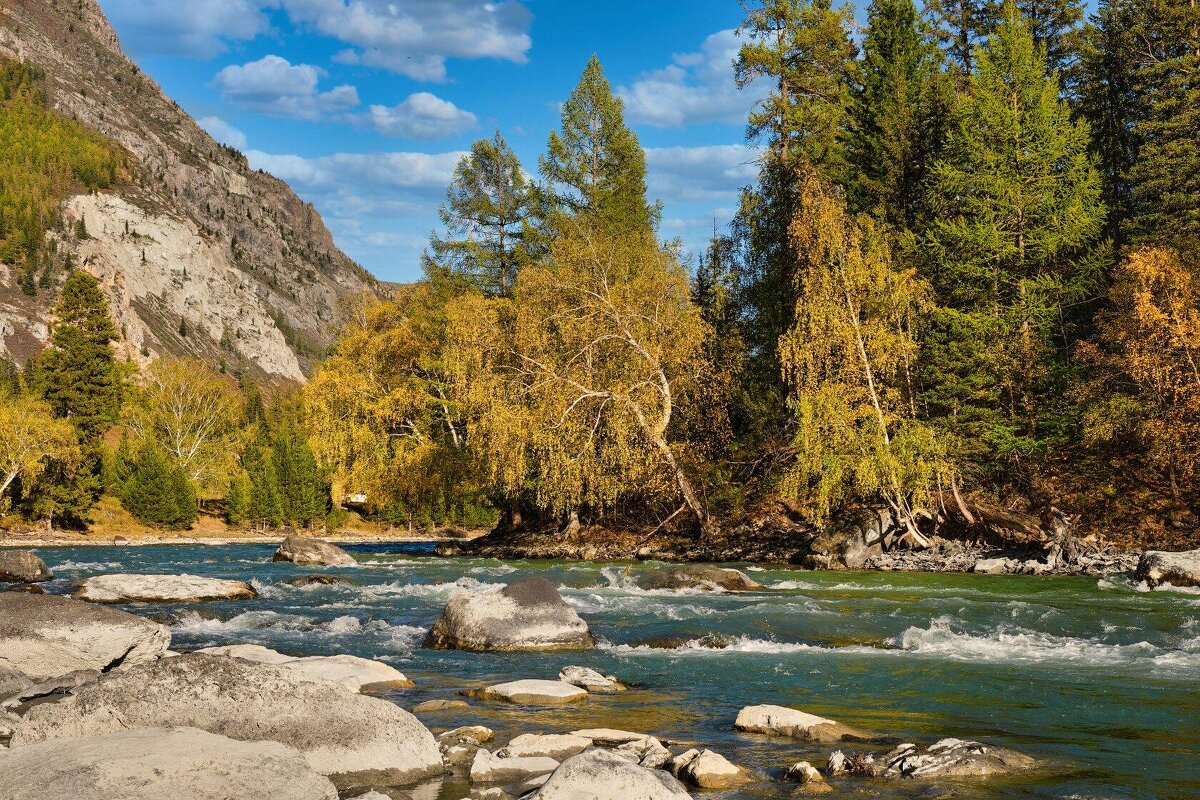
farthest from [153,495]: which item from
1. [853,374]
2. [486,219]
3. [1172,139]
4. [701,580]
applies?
[1172,139]

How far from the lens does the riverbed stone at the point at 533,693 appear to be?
9.68m

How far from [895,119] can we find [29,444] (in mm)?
51408

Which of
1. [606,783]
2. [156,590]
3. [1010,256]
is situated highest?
[1010,256]

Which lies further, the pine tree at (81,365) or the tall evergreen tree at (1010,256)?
the pine tree at (81,365)

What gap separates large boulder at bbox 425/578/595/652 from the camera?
13.5 m

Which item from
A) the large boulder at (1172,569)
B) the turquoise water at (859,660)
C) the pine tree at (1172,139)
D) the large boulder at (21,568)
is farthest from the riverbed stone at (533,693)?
the pine tree at (1172,139)

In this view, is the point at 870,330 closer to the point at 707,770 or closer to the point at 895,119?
the point at 895,119

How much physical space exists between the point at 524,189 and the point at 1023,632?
134 feet

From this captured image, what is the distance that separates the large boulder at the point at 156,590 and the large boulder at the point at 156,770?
1380 cm

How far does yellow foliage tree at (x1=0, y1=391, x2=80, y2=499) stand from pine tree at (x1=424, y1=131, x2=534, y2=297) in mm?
25825

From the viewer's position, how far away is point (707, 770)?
675 cm

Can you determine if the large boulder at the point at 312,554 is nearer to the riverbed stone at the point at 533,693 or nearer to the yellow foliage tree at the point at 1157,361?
the riverbed stone at the point at 533,693

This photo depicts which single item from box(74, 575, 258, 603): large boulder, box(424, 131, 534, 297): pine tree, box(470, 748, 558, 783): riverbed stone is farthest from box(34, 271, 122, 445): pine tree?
box(470, 748, 558, 783): riverbed stone

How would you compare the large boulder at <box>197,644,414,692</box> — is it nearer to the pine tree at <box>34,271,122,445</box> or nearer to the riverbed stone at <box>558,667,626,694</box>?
the riverbed stone at <box>558,667,626,694</box>
